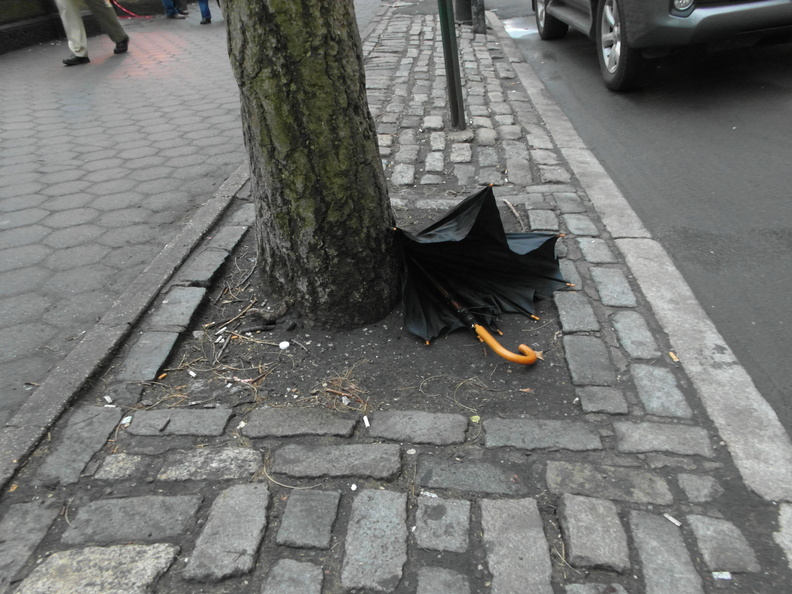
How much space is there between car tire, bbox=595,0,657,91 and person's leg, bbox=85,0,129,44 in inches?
280

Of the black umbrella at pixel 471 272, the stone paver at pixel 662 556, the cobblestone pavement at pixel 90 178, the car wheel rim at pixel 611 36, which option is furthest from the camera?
the car wheel rim at pixel 611 36

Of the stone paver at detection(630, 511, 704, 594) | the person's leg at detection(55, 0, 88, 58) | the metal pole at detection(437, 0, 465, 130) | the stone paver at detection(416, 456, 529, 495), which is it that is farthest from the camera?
the person's leg at detection(55, 0, 88, 58)

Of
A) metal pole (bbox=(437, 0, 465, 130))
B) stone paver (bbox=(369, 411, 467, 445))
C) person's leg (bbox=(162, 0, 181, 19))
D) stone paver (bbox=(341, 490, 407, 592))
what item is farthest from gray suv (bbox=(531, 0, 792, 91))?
person's leg (bbox=(162, 0, 181, 19))

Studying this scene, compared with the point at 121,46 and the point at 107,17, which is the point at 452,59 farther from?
the point at 121,46

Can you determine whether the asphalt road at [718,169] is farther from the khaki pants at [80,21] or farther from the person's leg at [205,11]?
the person's leg at [205,11]

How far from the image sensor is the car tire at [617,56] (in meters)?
6.23

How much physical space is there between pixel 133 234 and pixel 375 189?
2091mm

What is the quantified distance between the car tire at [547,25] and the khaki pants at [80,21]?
6.21 m

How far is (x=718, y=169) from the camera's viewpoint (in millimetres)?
4750

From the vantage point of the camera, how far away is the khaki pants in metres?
9.39

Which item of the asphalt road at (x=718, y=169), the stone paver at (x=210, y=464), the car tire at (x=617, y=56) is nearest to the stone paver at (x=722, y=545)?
the asphalt road at (x=718, y=169)

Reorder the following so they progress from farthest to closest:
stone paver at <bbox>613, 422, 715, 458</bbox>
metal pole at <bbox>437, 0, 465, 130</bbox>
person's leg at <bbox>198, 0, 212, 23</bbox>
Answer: person's leg at <bbox>198, 0, 212, 23</bbox> < metal pole at <bbox>437, 0, 465, 130</bbox> < stone paver at <bbox>613, 422, 715, 458</bbox>

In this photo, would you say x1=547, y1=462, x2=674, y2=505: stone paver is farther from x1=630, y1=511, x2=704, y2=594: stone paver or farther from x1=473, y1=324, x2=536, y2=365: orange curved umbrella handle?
x1=473, y1=324, x2=536, y2=365: orange curved umbrella handle

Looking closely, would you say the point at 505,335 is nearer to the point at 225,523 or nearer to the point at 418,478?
the point at 418,478
